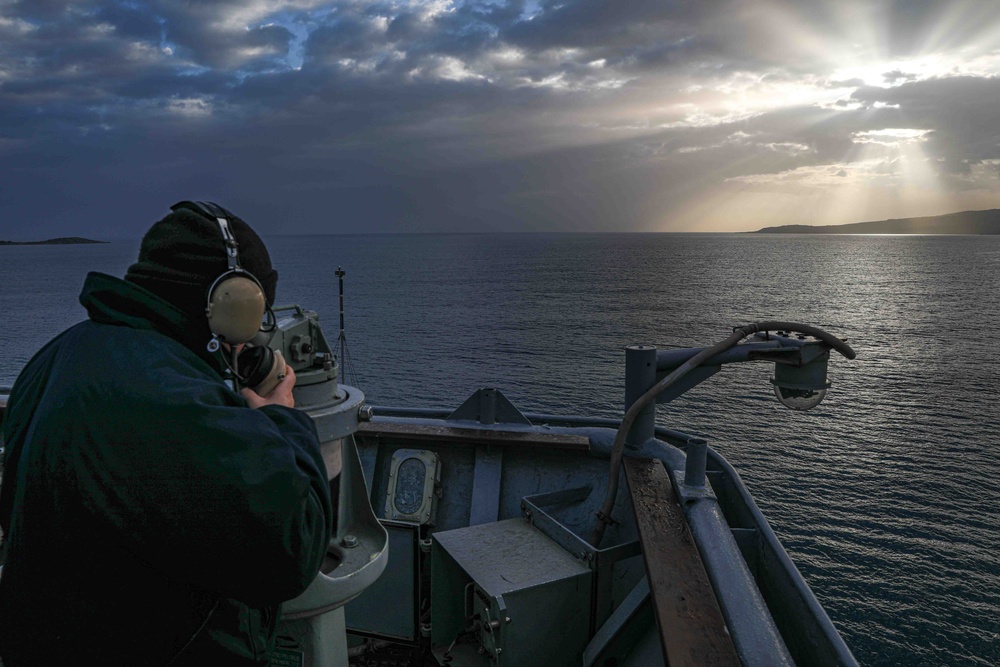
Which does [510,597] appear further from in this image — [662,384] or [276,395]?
[276,395]

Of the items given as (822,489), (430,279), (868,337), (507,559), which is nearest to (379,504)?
(507,559)

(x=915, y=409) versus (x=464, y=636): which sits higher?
(x=464, y=636)

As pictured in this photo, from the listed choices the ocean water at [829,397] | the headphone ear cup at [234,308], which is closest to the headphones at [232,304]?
the headphone ear cup at [234,308]

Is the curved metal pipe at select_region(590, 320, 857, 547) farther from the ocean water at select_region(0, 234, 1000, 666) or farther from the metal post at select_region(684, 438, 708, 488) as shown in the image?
the ocean water at select_region(0, 234, 1000, 666)

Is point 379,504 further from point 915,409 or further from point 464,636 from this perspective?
point 915,409

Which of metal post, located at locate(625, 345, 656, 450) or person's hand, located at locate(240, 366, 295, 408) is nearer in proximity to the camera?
person's hand, located at locate(240, 366, 295, 408)

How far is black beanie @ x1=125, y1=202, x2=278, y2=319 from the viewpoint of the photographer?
172 centimetres

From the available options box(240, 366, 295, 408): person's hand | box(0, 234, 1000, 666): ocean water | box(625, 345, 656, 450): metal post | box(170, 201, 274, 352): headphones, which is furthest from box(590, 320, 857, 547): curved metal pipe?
box(0, 234, 1000, 666): ocean water

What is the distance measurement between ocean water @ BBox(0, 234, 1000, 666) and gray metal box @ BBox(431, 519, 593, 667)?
520 inches

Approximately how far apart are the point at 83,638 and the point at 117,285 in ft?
2.75

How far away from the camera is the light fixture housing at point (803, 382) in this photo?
4.25 m

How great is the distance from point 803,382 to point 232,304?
12.4 ft

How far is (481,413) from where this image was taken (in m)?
5.63

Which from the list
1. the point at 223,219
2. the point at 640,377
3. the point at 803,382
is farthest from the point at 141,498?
the point at 803,382
